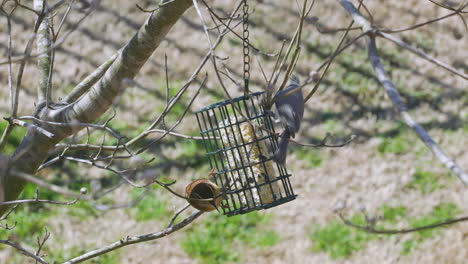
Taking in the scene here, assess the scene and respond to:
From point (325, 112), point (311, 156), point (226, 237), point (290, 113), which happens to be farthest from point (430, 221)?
point (290, 113)

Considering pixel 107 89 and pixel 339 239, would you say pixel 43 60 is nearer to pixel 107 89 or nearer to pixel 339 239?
pixel 107 89

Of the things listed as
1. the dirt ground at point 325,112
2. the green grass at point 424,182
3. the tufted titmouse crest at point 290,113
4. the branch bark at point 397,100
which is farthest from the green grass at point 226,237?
the branch bark at point 397,100

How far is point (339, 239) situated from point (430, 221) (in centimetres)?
78

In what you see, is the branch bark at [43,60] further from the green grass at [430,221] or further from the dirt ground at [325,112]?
the green grass at [430,221]

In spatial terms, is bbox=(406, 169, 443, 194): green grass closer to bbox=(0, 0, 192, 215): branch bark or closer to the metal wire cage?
the metal wire cage

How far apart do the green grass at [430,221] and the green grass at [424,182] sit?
0.63 feet

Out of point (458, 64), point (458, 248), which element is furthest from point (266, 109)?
point (458, 64)

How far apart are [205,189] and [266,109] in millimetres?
444

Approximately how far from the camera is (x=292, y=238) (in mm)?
5219

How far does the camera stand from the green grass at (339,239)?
510 centimetres

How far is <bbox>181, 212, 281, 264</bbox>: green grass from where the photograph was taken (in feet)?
16.5

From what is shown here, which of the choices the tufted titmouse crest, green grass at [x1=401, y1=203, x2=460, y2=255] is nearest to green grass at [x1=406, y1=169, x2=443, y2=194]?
green grass at [x1=401, y1=203, x2=460, y2=255]

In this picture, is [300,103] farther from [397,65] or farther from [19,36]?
[19,36]

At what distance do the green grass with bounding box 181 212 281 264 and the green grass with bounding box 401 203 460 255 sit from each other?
1088 millimetres
